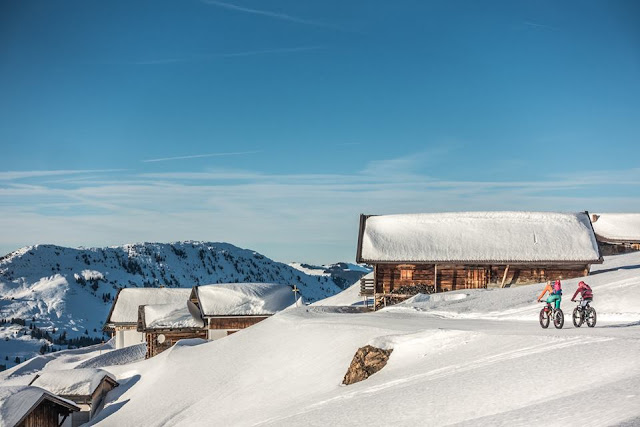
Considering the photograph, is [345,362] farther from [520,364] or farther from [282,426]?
[520,364]

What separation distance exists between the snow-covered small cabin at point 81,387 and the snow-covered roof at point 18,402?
2746 mm

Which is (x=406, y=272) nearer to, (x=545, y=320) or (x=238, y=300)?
(x=238, y=300)

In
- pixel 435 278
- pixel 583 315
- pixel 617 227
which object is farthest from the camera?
pixel 617 227

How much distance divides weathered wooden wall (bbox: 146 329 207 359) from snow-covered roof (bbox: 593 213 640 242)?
4067 centimetres

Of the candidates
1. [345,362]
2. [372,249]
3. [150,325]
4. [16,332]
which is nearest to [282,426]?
[345,362]

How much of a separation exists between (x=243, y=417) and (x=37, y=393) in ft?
36.7

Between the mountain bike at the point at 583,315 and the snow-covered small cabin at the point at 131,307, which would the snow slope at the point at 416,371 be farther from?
the snow-covered small cabin at the point at 131,307

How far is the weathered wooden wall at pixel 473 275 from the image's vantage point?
4431 cm

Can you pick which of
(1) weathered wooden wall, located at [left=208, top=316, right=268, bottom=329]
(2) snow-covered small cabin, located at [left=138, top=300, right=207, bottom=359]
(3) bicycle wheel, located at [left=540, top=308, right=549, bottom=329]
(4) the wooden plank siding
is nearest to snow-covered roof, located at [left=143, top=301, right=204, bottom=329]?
(2) snow-covered small cabin, located at [left=138, top=300, right=207, bottom=359]

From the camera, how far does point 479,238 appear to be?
46.9 metres

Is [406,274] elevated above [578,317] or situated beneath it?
elevated above

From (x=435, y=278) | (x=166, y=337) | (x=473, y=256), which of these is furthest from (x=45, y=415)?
(x=473, y=256)

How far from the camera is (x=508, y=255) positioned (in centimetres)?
4453

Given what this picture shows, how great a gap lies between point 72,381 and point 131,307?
98.9 feet
